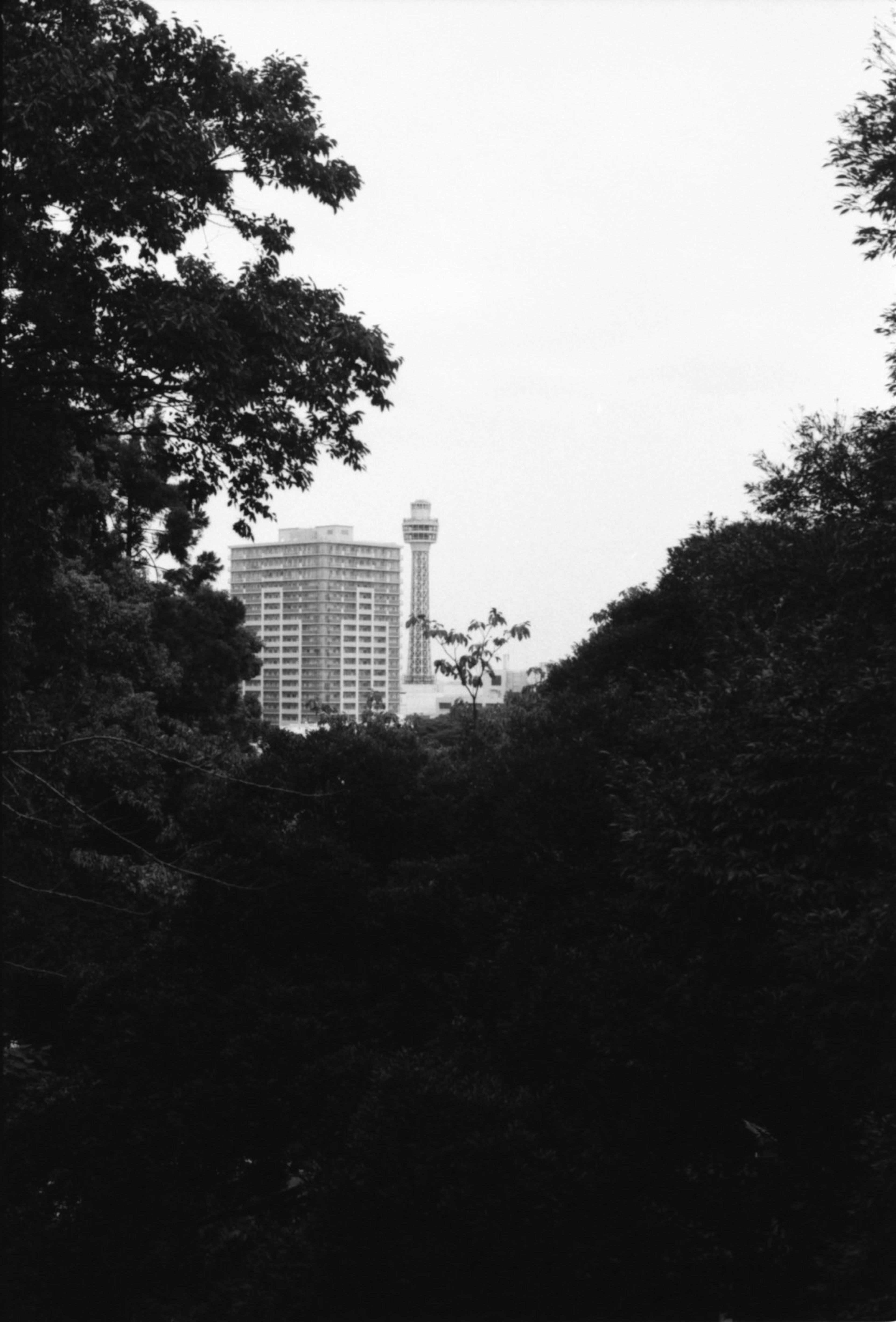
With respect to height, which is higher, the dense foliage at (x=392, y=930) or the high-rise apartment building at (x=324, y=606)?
the high-rise apartment building at (x=324, y=606)

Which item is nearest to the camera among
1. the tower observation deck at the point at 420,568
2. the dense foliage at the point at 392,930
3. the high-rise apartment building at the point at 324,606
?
the dense foliage at the point at 392,930

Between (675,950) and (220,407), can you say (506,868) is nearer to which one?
(675,950)

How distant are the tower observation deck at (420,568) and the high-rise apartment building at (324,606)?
38.2 ft

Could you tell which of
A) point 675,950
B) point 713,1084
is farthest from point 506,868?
point 713,1084

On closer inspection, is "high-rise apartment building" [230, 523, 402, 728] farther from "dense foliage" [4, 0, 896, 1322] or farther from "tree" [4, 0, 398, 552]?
"tree" [4, 0, 398, 552]

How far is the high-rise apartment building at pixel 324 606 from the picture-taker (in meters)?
17.4

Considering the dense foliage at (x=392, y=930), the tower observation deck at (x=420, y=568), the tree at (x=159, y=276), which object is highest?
the tower observation deck at (x=420, y=568)

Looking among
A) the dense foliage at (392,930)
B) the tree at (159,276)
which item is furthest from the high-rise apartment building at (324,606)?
the tree at (159,276)

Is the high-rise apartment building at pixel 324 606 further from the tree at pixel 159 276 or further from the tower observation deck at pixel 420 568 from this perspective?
the tower observation deck at pixel 420 568

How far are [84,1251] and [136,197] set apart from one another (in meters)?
6.03

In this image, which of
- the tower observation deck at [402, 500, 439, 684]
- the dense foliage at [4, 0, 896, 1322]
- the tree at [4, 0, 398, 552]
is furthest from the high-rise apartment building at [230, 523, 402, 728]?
the tower observation deck at [402, 500, 439, 684]

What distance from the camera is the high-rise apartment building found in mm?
17391

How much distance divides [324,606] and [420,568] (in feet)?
45.5

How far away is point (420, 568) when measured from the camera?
3111 cm
